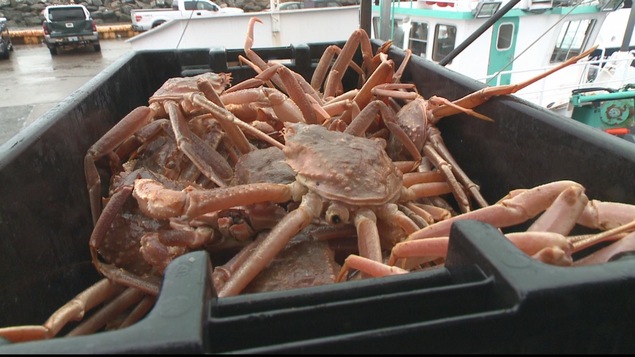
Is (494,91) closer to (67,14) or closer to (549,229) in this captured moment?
(549,229)

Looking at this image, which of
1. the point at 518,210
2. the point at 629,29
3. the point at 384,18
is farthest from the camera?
the point at 629,29

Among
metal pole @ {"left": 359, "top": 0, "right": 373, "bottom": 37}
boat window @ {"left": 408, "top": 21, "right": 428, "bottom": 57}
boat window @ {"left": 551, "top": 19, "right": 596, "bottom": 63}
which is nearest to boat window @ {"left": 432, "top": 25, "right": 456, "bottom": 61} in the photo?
boat window @ {"left": 408, "top": 21, "right": 428, "bottom": 57}

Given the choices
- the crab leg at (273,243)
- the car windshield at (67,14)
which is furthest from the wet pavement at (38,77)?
the crab leg at (273,243)

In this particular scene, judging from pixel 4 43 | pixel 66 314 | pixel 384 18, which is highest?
pixel 384 18

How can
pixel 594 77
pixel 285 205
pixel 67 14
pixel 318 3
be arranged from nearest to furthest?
pixel 285 205 < pixel 594 77 < pixel 67 14 < pixel 318 3

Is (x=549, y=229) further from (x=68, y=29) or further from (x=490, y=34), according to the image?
(x=68, y=29)

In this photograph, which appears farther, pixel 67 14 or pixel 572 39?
pixel 67 14

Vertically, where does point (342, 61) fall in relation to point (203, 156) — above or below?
above

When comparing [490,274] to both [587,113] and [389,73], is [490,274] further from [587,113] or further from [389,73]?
[587,113]

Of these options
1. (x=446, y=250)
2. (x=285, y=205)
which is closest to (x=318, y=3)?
(x=285, y=205)
